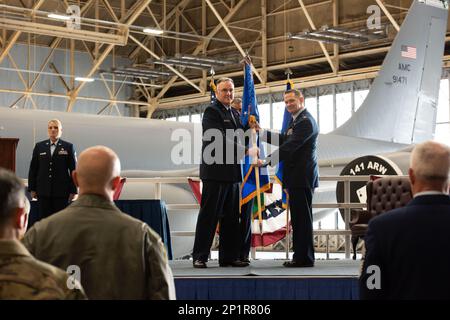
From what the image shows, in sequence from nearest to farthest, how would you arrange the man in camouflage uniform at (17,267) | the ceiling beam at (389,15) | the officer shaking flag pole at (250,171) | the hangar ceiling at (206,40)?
1. the man in camouflage uniform at (17,267)
2. the officer shaking flag pole at (250,171)
3. the ceiling beam at (389,15)
4. the hangar ceiling at (206,40)

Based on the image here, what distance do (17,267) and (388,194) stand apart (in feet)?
20.9

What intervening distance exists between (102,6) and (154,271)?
2629cm

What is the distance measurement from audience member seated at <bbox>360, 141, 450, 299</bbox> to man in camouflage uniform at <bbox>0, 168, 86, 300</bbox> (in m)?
1.21

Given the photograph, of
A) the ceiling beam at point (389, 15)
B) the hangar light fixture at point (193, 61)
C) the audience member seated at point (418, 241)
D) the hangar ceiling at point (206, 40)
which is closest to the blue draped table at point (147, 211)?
the audience member seated at point (418, 241)

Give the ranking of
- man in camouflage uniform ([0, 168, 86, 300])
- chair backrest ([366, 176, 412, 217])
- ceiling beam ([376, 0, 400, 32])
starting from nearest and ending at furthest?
man in camouflage uniform ([0, 168, 86, 300]) < chair backrest ([366, 176, 412, 217]) < ceiling beam ([376, 0, 400, 32])

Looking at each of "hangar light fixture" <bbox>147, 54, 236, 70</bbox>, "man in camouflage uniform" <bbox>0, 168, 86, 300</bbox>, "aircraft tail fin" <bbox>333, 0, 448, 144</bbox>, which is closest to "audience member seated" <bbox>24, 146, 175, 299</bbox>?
"man in camouflage uniform" <bbox>0, 168, 86, 300</bbox>

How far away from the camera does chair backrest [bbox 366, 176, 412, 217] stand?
322 inches

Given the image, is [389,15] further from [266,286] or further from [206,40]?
[266,286]

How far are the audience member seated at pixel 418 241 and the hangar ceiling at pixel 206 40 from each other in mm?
17396

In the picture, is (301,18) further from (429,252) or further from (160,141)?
(429,252)

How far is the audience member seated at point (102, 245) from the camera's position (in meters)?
2.98

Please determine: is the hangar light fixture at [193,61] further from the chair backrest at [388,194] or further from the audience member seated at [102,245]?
the audience member seated at [102,245]

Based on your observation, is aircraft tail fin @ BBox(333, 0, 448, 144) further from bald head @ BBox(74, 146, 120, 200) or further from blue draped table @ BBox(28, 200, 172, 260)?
bald head @ BBox(74, 146, 120, 200)
